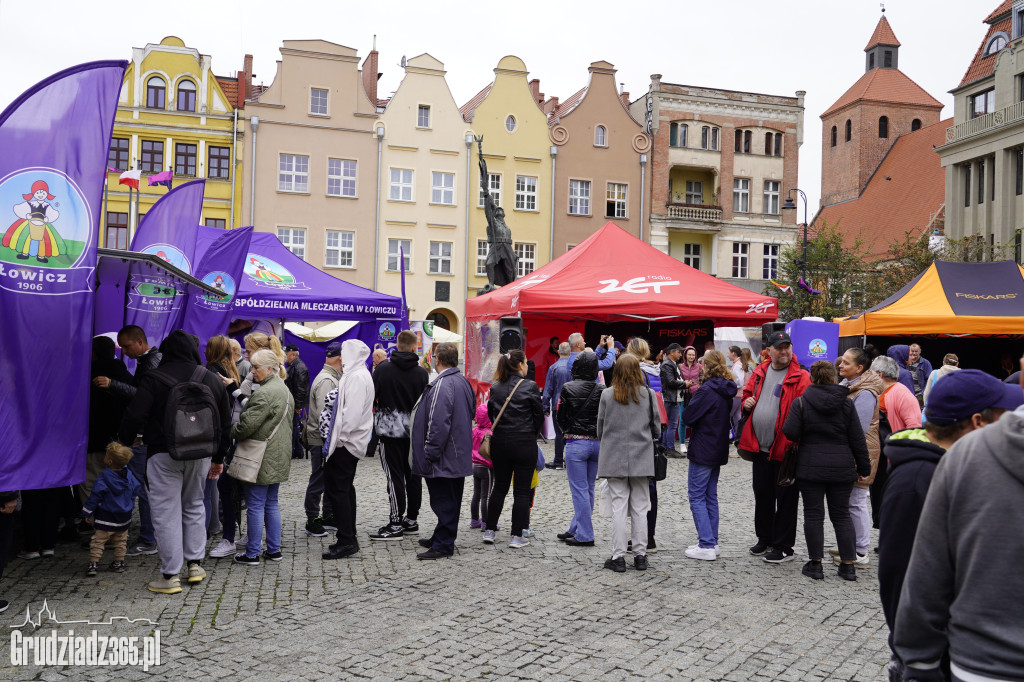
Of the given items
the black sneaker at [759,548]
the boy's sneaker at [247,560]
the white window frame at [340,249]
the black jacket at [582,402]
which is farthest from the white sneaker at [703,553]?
the white window frame at [340,249]

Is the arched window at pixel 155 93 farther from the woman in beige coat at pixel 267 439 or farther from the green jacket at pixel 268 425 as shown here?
the green jacket at pixel 268 425

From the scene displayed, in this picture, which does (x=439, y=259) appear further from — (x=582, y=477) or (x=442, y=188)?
(x=582, y=477)

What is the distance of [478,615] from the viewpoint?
565cm

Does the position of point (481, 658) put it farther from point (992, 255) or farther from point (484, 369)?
point (992, 255)

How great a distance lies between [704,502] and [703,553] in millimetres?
416

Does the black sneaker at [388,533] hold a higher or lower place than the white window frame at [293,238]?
lower

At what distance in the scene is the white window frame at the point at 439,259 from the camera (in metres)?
37.8

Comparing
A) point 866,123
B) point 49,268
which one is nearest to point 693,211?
point 866,123

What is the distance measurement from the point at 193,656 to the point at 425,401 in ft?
10.1

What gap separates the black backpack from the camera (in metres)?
5.96

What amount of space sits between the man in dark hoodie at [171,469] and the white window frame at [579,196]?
113ft

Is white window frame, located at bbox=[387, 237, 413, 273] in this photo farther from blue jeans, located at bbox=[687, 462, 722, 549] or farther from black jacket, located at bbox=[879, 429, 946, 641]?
black jacket, located at bbox=[879, 429, 946, 641]

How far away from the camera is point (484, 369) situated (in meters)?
16.5

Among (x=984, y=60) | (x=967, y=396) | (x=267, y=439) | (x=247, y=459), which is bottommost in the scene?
(x=247, y=459)
